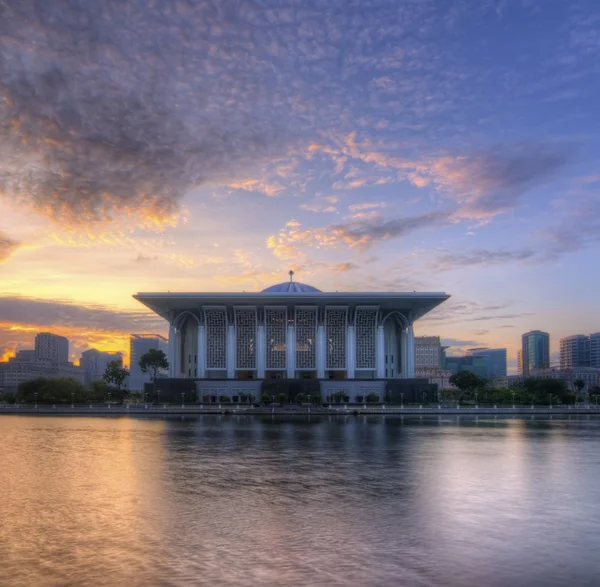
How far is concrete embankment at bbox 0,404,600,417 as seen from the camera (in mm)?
78250

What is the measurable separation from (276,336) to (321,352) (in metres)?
7.13

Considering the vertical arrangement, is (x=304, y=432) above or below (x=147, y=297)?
below

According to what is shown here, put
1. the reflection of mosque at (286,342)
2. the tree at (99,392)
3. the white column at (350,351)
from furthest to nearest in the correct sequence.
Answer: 1. the tree at (99,392)
2. the white column at (350,351)
3. the reflection of mosque at (286,342)

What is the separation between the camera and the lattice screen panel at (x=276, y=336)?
9681 cm

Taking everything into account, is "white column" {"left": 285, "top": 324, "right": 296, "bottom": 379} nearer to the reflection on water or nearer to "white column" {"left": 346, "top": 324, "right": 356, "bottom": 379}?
"white column" {"left": 346, "top": 324, "right": 356, "bottom": 379}

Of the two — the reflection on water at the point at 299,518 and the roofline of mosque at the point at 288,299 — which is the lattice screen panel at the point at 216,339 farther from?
the reflection on water at the point at 299,518

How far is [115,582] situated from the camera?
11.9 meters

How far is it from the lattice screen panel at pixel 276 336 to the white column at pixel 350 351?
930 cm

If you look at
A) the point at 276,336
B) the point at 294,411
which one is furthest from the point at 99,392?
the point at 294,411

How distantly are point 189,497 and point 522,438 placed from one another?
29.7 meters

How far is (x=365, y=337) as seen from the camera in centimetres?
9738

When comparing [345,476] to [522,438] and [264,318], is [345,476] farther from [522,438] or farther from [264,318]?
[264,318]

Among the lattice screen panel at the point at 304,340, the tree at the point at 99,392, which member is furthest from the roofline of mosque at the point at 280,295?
the tree at the point at 99,392

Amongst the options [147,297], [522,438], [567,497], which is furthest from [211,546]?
[147,297]
